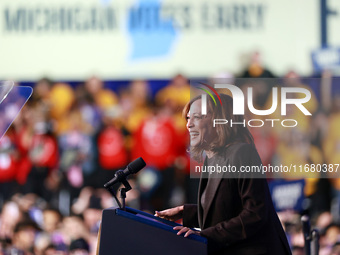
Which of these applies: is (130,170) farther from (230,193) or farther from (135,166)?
(230,193)

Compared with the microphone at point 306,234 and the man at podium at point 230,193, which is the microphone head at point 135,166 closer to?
the man at podium at point 230,193

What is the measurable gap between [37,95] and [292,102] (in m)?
5.11

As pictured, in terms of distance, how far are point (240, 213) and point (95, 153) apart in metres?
5.01

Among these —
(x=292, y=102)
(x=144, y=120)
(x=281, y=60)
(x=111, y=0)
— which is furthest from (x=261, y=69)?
(x=292, y=102)

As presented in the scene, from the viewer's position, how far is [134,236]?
80.7 inches

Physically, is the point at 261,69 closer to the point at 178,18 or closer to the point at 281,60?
the point at 281,60

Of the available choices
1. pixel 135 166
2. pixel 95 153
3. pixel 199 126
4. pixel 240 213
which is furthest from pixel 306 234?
pixel 95 153

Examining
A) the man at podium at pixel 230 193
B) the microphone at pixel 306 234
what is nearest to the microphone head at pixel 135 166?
the man at podium at pixel 230 193

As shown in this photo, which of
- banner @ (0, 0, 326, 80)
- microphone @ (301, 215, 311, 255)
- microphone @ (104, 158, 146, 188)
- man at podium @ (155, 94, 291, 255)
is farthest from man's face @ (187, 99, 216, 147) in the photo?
banner @ (0, 0, 326, 80)

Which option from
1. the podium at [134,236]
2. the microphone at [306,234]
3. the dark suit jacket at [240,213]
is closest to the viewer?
the podium at [134,236]

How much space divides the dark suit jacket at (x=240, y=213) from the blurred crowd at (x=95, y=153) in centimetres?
373

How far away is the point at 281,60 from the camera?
734 centimetres

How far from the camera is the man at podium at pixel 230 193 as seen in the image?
86.7 inches

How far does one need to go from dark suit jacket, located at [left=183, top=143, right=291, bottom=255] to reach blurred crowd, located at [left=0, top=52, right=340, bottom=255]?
12.2 ft
